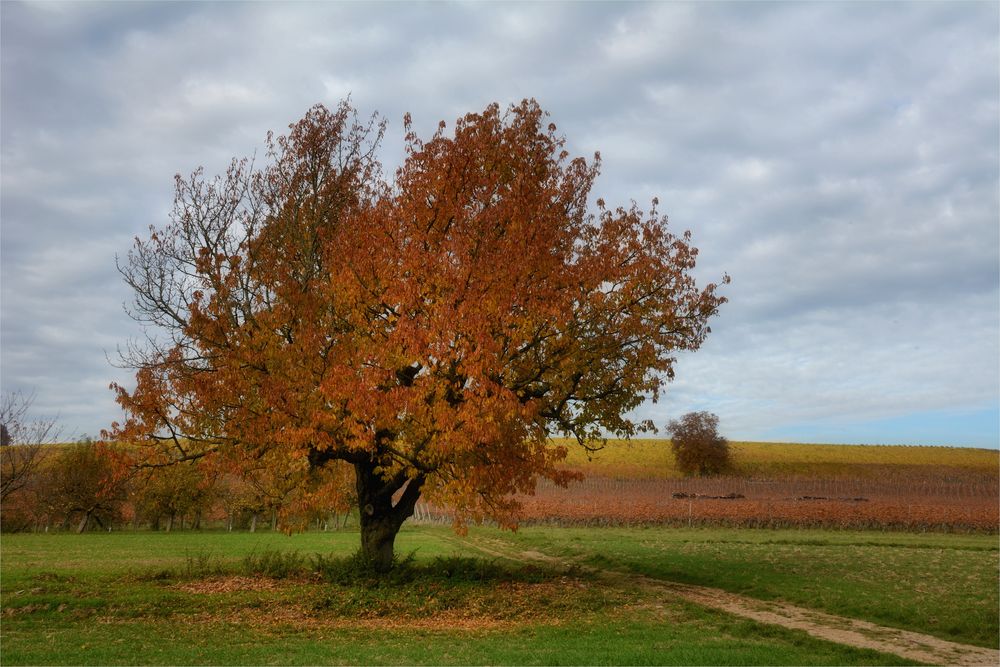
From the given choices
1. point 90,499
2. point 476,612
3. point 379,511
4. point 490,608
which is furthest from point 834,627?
point 90,499

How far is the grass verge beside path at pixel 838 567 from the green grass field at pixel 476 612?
8 centimetres

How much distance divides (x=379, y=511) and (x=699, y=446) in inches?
2640

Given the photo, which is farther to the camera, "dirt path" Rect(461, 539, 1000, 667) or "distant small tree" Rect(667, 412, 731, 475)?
"distant small tree" Rect(667, 412, 731, 475)

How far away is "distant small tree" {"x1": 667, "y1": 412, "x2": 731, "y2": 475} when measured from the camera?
3233 inches

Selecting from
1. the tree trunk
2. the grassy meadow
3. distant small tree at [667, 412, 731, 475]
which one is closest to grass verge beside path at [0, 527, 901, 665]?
the grassy meadow

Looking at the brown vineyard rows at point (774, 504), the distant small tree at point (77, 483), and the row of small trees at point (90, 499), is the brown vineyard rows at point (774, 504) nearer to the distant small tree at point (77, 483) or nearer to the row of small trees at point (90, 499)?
the row of small trees at point (90, 499)

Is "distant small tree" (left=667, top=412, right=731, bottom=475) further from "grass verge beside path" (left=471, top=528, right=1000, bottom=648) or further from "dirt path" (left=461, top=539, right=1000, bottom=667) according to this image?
"dirt path" (left=461, top=539, right=1000, bottom=667)

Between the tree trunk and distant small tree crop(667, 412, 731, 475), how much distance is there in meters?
64.6

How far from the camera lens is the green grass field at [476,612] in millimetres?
Result: 13039

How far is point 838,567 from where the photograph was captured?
81.5ft

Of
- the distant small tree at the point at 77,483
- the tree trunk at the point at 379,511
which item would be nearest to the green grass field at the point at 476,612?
the tree trunk at the point at 379,511

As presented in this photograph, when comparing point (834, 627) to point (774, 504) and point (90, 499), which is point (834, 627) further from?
point (90, 499)

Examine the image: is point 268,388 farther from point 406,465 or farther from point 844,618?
point 844,618

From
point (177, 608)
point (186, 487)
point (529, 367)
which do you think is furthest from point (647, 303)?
point (186, 487)
